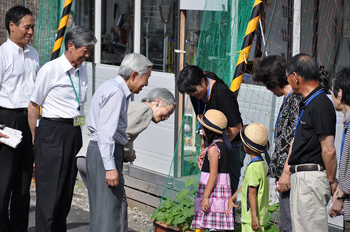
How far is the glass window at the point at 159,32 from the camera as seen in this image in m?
8.16

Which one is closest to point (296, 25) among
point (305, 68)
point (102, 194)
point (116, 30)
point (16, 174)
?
point (305, 68)

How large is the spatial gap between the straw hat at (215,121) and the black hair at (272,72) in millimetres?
509

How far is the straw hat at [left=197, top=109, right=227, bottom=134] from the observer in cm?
537

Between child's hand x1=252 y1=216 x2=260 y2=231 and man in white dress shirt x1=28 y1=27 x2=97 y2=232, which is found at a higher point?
man in white dress shirt x1=28 y1=27 x2=97 y2=232

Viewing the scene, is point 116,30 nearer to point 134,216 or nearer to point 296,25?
point 134,216

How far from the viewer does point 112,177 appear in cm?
491

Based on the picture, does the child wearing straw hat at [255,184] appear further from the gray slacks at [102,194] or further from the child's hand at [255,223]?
the gray slacks at [102,194]

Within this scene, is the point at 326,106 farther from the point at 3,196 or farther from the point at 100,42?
the point at 100,42

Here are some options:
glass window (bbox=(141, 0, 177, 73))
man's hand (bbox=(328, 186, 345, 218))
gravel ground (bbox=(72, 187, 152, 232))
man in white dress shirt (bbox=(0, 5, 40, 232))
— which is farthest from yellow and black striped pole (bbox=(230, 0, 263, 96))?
gravel ground (bbox=(72, 187, 152, 232))

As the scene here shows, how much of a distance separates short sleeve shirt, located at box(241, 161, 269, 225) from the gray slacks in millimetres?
996

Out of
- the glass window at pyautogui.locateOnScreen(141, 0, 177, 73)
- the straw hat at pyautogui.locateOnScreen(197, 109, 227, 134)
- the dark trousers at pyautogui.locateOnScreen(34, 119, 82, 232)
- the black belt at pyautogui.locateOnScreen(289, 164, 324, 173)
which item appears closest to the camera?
the black belt at pyautogui.locateOnScreen(289, 164, 324, 173)

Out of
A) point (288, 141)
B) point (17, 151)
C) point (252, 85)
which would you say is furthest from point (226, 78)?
point (17, 151)

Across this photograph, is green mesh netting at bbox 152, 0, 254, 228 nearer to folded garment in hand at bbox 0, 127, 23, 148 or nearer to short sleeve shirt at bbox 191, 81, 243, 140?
short sleeve shirt at bbox 191, 81, 243, 140

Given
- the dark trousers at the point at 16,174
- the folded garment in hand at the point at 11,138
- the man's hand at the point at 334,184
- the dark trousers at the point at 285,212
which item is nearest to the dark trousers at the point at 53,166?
the folded garment in hand at the point at 11,138
